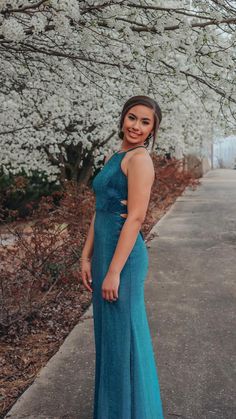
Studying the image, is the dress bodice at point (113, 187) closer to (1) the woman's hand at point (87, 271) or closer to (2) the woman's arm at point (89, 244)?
(2) the woman's arm at point (89, 244)

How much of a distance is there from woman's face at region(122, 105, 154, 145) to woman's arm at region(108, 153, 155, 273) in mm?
200

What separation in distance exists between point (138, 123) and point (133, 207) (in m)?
0.49

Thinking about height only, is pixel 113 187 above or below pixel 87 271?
above

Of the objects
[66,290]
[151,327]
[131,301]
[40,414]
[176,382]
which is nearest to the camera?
[131,301]

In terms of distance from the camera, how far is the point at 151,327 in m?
5.22

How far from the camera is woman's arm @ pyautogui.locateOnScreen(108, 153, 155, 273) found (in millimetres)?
2682

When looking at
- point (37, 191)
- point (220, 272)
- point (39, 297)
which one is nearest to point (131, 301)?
point (39, 297)

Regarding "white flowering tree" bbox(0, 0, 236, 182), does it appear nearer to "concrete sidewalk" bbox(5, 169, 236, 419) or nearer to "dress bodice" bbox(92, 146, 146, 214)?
"dress bodice" bbox(92, 146, 146, 214)

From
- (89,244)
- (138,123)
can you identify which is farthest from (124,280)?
(138,123)

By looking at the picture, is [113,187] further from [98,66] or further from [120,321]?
[98,66]

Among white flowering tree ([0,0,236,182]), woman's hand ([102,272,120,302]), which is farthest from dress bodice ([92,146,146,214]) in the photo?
white flowering tree ([0,0,236,182])

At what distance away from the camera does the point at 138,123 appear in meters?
2.85

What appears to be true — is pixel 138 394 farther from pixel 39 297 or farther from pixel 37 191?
pixel 37 191

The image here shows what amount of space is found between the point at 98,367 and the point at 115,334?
0.32 m
